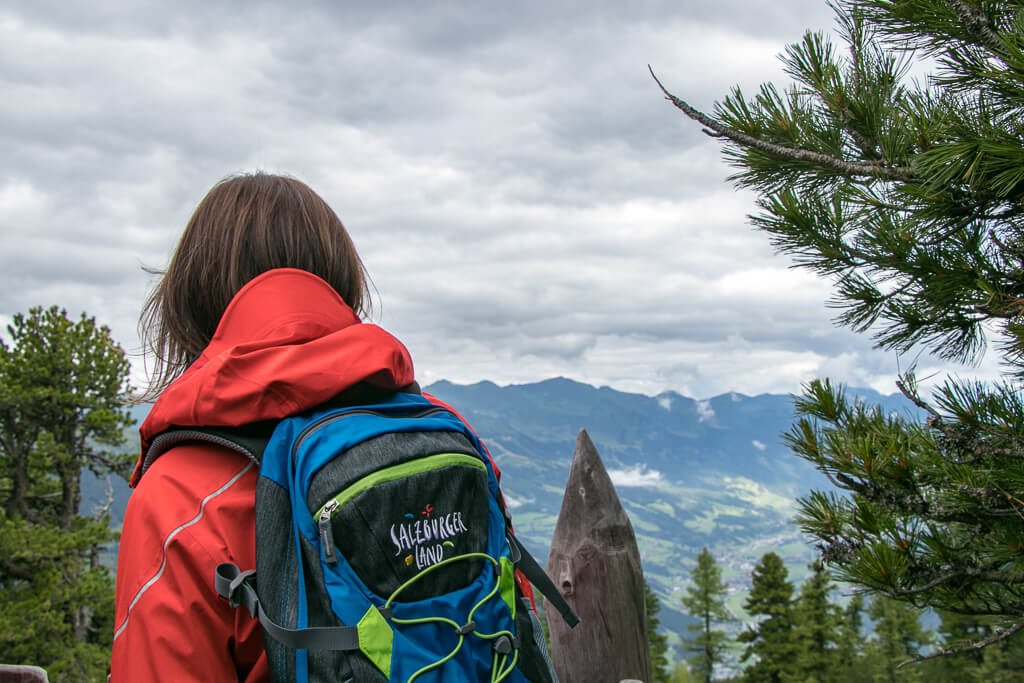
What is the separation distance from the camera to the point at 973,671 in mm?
26500

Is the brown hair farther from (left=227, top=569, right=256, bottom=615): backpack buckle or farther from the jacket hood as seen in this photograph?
(left=227, top=569, right=256, bottom=615): backpack buckle

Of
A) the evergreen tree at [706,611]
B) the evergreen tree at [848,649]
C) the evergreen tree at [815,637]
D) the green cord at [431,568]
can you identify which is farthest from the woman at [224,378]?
the evergreen tree at [706,611]

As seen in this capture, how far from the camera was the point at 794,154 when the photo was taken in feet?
11.5

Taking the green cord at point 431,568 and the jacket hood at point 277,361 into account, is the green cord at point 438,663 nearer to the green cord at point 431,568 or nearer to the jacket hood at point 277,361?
the green cord at point 431,568

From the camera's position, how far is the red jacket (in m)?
1.41

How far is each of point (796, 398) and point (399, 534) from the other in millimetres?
2933

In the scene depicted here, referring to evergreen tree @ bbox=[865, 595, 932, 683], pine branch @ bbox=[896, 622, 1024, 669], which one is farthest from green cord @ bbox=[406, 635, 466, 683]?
evergreen tree @ bbox=[865, 595, 932, 683]

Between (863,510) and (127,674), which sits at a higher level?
(863,510)

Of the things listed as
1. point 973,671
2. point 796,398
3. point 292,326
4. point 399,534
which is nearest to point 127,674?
point 399,534

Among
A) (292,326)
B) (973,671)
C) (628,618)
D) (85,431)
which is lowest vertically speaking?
(973,671)

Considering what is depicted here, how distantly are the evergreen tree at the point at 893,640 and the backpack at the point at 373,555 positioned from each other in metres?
33.8

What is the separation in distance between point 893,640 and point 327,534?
125 feet

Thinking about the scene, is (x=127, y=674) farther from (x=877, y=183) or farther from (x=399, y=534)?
(x=877, y=183)

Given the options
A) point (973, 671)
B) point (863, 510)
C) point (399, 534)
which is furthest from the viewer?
point (973, 671)
